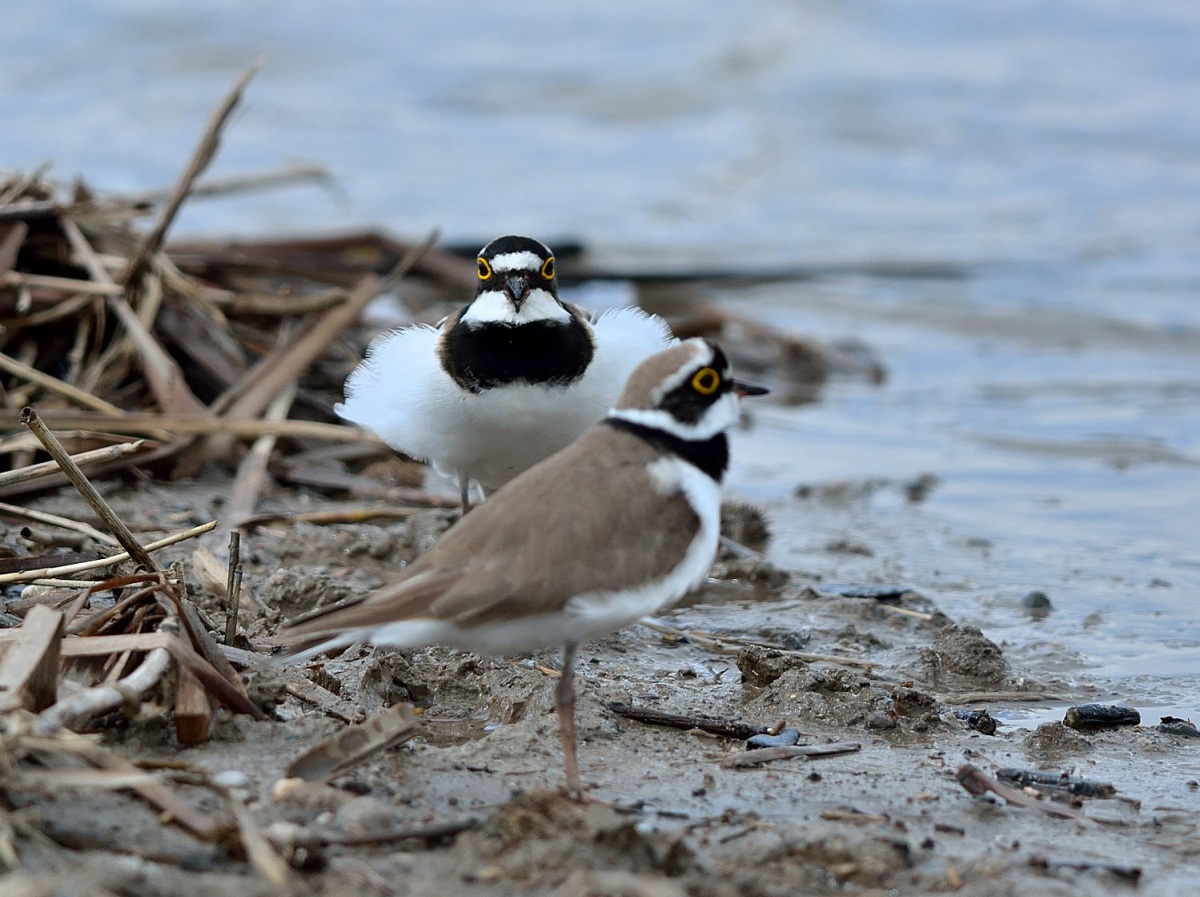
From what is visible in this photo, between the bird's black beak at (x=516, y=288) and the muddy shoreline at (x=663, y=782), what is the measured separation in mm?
1140

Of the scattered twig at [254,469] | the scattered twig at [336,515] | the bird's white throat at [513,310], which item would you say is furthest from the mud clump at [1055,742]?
the scattered twig at [254,469]

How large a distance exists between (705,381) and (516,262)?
166cm

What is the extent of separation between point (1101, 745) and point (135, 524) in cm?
339

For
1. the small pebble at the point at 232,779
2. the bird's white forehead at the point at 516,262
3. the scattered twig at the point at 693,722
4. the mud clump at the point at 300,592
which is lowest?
the small pebble at the point at 232,779

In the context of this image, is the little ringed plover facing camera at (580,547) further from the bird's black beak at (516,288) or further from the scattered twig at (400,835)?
the bird's black beak at (516,288)

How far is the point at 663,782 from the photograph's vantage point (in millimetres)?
3676

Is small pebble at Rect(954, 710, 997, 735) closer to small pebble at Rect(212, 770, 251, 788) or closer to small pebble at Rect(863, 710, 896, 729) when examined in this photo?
small pebble at Rect(863, 710, 896, 729)

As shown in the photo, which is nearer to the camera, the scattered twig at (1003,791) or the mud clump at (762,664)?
the scattered twig at (1003,791)

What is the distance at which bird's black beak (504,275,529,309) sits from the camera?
5230 millimetres

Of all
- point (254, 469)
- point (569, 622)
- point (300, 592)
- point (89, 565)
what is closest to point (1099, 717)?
point (569, 622)

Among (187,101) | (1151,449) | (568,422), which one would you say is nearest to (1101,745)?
(568,422)

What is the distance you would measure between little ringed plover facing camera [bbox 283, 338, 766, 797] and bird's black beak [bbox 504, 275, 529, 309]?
1.46 metres

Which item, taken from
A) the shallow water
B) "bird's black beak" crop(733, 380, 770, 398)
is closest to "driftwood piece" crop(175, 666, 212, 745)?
"bird's black beak" crop(733, 380, 770, 398)

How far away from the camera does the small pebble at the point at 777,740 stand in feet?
13.0
